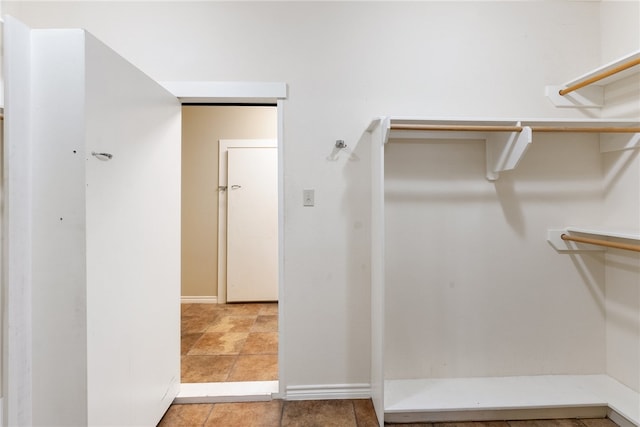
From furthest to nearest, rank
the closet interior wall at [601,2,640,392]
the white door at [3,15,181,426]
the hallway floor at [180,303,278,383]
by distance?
the hallway floor at [180,303,278,383] → the closet interior wall at [601,2,640,392] → the white door at [3,15,181,426]

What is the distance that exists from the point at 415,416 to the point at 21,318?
1764 mm

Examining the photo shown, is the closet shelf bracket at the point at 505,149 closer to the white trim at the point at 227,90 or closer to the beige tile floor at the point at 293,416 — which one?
the white trim at the point at 227,90

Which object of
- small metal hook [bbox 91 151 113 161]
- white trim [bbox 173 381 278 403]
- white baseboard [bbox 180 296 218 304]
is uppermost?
small metal hook [bbox 91 151 113 161]

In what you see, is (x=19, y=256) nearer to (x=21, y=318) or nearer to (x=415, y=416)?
(x=21, y=318)

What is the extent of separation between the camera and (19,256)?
104cm

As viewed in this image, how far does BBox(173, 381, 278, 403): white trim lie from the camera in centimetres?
182

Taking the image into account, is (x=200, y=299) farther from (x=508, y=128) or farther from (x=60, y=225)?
(x=508, y=128)

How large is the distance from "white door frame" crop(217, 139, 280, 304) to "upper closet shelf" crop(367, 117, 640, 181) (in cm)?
203

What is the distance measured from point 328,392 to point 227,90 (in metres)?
1.86

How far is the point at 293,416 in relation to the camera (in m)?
1.69

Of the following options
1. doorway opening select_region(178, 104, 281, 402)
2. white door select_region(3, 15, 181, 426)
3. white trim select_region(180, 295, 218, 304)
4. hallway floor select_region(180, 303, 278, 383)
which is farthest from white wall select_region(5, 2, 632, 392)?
white trim select_region(180, 295, 218, 304)

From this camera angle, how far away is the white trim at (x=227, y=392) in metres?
1.82

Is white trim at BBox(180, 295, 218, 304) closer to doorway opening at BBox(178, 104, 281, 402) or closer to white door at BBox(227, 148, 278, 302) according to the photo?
doorway opening at BBox(178, 104, 281, 402)

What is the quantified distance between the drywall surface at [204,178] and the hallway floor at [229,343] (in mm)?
401
